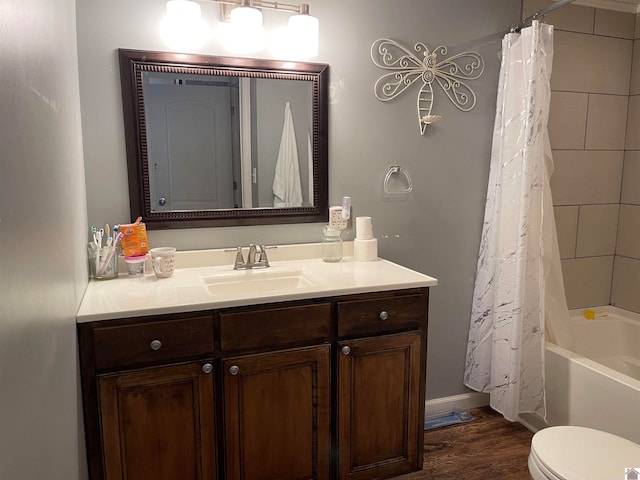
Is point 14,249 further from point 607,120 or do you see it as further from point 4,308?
point 607,120

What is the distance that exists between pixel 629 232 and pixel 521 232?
1.05 meters

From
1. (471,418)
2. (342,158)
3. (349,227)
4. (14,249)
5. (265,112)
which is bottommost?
→ (471,418)

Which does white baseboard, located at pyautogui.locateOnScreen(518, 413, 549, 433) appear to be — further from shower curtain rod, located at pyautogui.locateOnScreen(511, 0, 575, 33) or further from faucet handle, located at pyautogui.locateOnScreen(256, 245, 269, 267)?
shower curtain rod, located at pyautogui.locateOnScreen(511, 0, 575, 33)

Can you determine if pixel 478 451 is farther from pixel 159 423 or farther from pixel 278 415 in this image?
pixel 159 423

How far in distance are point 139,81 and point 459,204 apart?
158 centimetres

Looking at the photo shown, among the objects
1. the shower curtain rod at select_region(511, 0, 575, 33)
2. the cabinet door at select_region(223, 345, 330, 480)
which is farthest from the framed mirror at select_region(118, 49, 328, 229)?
the shower curtain rod at select_region(511, 0, 575, 33)

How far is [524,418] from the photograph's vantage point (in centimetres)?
249

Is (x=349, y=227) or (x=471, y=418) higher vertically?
Result: (x=349, y=227)

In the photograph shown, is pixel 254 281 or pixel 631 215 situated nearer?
pixel 254 281

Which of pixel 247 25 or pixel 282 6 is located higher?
pixel 282 6

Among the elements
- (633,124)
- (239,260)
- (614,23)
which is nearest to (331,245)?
(239,260)

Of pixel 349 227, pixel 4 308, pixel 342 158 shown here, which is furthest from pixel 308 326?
pixel 4 308

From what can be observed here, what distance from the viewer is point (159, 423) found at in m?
1.59

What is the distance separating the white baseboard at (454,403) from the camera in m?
2.54
